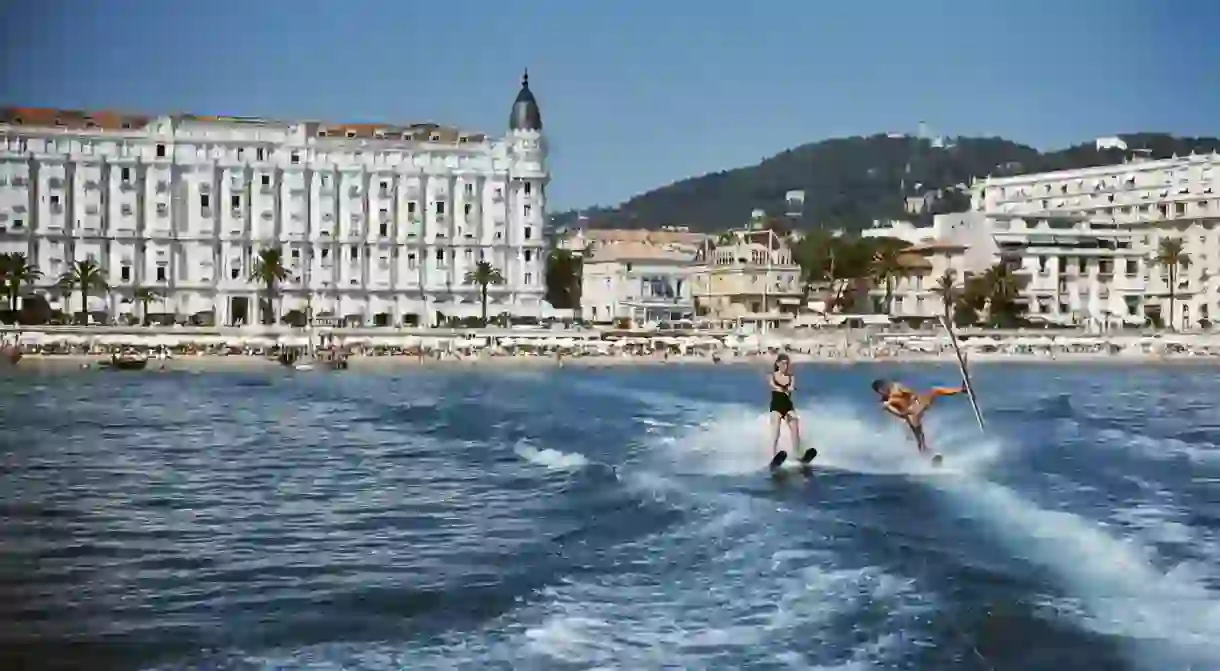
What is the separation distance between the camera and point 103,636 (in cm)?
570

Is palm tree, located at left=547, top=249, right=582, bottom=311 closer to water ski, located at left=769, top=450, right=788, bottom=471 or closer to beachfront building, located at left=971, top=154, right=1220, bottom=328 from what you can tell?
beachfront building, located at left=971, top=154, right=1220, bottom=328

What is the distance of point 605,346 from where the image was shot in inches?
1604

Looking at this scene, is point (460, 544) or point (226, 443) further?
point (226, 443)

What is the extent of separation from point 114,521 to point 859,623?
4.86 m

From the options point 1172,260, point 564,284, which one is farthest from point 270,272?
point 1172,260

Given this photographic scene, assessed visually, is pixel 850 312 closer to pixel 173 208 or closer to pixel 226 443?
pixel 173 208

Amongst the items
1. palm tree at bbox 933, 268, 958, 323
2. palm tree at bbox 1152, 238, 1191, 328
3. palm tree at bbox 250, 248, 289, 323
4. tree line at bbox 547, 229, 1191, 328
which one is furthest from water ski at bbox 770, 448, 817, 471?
palm tree at bbox 1152, 238, 1191, 328

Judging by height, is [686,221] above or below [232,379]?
above

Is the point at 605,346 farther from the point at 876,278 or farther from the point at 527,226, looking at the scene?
the point at 876,278

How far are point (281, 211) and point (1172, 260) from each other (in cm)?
2619

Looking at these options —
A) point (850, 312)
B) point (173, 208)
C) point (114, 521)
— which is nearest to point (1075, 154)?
point (850, 312)

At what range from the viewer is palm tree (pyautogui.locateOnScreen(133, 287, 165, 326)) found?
42.6 meters

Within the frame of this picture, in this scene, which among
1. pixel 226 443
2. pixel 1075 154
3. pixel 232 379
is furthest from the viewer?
pixel 1075 154

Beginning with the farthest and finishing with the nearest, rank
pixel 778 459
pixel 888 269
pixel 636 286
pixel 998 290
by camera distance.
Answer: pixel 636 286 < pixel 888 269 < pixel 998 290 < pixel 778 459
